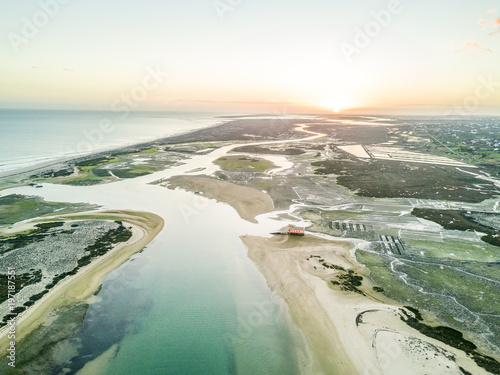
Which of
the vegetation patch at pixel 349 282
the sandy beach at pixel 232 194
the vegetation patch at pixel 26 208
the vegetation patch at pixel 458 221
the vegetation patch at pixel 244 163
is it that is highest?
the vegetation patch at pixel 26 208

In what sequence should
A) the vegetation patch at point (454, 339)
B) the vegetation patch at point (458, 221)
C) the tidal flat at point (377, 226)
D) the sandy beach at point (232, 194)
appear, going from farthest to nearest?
1. the sandy beach at point (232, 194)
2. the vegetation patch at point (458, 221)
3. the tidal flat at point (377, 226)
4. the vegetation patch at point (454, 339)

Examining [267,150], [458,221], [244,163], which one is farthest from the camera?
[267,150]

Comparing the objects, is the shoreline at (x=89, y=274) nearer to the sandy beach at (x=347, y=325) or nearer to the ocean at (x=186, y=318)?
the ocean at (x=186, y=318)

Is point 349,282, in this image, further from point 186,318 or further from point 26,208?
point 26,208

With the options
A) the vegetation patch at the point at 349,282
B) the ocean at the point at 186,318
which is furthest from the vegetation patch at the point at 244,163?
the vegetation patch at the point at 349,282

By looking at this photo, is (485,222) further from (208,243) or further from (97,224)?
(97,224)

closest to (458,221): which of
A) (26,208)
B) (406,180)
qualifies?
(406,180)
